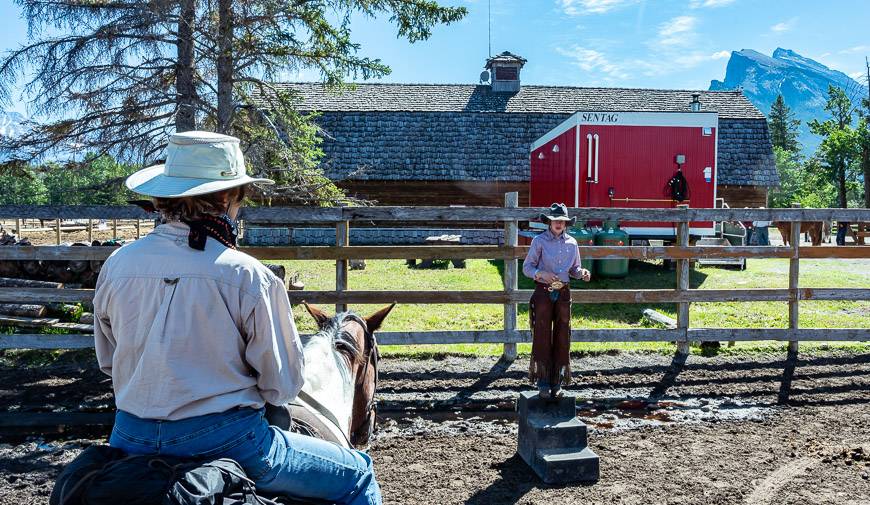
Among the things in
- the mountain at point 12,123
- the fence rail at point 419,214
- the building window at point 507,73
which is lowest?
the fence rail at point 419,214

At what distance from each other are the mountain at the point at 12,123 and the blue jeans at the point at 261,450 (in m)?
6.69

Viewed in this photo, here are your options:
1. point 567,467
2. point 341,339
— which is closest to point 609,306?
point 567,467

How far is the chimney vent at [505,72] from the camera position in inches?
1134

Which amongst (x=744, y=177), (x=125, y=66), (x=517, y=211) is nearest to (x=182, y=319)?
(x=517, y=211)

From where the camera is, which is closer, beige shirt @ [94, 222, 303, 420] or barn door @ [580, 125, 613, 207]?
beige shirt @ [94, 222, 303, 420]

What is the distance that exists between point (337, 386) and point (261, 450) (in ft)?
2.43

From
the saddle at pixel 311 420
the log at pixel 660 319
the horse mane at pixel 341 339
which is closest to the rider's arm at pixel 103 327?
the saddle at pixel 311 420

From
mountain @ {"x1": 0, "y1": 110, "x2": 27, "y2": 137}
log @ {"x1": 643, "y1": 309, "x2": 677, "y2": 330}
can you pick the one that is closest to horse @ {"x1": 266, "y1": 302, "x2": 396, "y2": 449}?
mountain @ {"x1": 0, "y1": 110, "x2": 27, "y2": 137}

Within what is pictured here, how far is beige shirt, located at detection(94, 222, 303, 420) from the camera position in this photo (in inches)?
79.8

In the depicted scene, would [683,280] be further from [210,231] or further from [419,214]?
[210,231]

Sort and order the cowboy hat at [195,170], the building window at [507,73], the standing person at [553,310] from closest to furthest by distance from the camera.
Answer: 1. the cowboy hat at [195,170]
2. the standing person at [553,310]
3. the building window at [507,73]

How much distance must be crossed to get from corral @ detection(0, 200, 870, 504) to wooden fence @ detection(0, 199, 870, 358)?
0.02 meters

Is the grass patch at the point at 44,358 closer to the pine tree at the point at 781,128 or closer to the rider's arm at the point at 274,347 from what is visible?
the rider's arm at the point at 274,347

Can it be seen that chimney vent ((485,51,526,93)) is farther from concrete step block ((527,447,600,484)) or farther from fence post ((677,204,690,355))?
concrete step block ((527,447,600,484))
